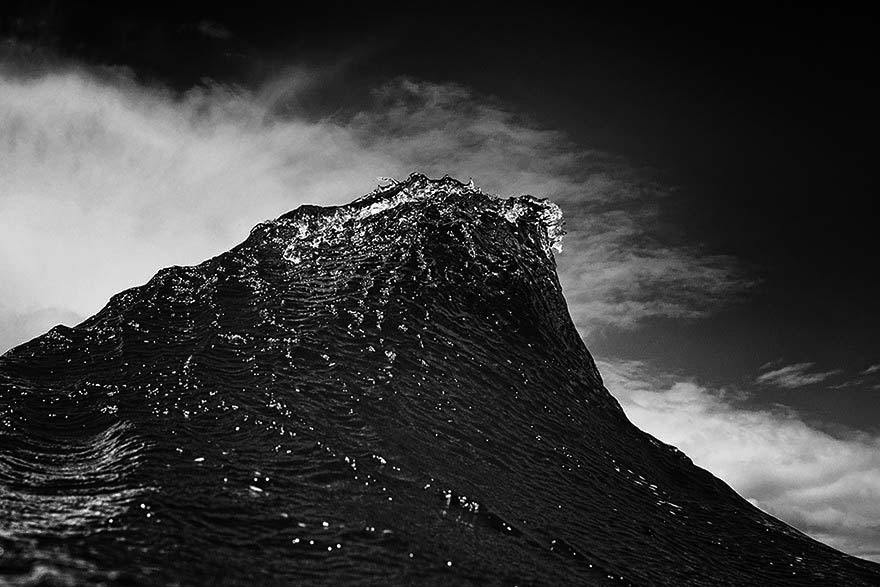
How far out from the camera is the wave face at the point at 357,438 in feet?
17.0

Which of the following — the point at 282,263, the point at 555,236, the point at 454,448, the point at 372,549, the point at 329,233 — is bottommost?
the point at 372,549

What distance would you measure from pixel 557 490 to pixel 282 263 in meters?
6.64

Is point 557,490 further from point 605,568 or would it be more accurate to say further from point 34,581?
point 34,581

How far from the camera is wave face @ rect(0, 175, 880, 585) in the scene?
5180 mm

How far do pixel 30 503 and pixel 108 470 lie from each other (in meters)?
0.73

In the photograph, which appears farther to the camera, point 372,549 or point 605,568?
point 605,568

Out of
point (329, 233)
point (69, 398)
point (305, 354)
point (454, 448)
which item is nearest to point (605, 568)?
point (454, 448)

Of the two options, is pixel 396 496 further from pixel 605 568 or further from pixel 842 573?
pixel 842 573

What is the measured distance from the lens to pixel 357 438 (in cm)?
737

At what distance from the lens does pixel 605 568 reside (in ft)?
21.3

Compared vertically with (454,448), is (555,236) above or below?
above

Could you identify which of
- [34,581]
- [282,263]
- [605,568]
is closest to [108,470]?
[34,581]

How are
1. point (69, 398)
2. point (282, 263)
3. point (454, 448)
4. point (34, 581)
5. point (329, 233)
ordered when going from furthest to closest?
point (329, 233)
point (282, 263)
point (69, 398)
point (454, 448)
point (34, 581)

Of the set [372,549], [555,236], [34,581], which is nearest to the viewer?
[34,581]
